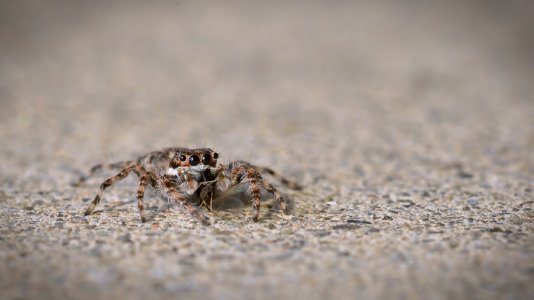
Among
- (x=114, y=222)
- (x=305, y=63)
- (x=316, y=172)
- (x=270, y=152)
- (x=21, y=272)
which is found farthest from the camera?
(x=305, y=63)

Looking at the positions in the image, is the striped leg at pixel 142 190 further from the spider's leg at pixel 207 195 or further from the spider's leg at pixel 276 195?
the spider's leg at pixel 276 195

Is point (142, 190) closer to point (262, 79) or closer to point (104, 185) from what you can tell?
point (104, 185)

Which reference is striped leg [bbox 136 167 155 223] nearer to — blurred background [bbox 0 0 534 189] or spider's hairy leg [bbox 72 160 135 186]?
spider's hairy leg [bbox 72 160 135 186]

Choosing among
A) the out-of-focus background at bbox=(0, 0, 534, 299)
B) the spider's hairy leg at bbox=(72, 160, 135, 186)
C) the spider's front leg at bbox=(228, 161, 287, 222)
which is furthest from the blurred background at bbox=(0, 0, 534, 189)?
the spider's front leg at bbox=(228, 161, 287, 222)

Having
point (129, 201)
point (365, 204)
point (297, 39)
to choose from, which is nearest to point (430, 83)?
point (297, 39)

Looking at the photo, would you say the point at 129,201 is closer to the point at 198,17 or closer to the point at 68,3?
the point at 198,17
